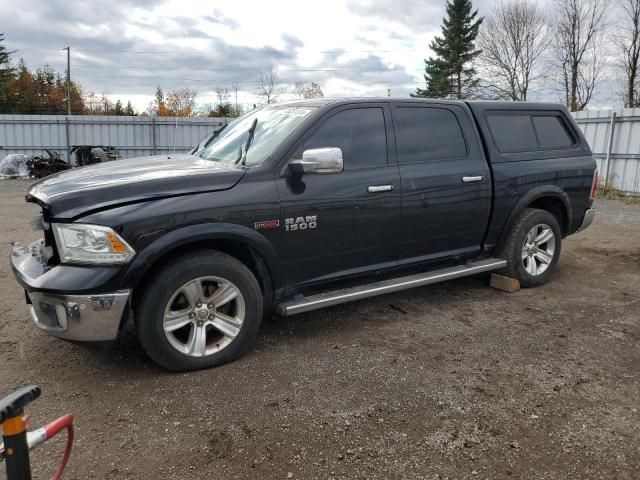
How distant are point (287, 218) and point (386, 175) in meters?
1.00

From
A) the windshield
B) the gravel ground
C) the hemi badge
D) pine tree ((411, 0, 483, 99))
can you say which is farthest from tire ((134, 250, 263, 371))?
pine tree ((411, 0, 483, 99))

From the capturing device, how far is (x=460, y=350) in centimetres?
395

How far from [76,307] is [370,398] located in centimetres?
187

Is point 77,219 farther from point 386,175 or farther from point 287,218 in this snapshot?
point 386,175

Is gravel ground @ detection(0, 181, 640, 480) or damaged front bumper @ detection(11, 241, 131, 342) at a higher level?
damaged front bumper @ detection(11, 241, 131, 342)

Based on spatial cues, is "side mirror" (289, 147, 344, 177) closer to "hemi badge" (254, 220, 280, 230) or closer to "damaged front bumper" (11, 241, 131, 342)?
"hemi badge" (254, 220, 280, 230)

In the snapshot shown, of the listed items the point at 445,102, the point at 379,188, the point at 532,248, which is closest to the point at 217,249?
the point at 379,188

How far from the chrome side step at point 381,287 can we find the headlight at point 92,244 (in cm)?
124

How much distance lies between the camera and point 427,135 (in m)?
4.64

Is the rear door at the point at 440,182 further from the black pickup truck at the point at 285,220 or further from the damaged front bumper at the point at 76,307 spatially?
the damaged front bumper at the point at 76,307

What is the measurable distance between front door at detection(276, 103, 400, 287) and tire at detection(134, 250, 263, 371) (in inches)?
16.4

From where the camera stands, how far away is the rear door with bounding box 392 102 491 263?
4.43 m

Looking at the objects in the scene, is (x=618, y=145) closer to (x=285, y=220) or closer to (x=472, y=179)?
(x=472, y=179)

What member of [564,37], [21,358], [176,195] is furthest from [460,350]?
[564,37]
